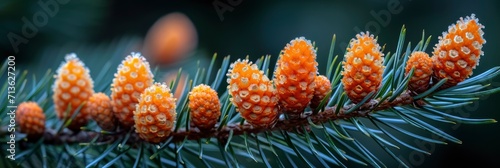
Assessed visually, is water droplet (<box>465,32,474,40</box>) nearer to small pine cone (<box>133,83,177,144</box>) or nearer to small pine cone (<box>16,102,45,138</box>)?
small pine cone (<box>133,83,177,144</box>)

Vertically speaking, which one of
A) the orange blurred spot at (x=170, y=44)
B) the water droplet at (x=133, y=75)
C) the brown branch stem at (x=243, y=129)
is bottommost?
the brown branch stem at (x=243, y=129)

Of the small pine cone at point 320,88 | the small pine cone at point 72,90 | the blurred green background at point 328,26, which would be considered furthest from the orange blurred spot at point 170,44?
the small pine cone at point 320,88

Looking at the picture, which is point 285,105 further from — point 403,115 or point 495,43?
point 495,43

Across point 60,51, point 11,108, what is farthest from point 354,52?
point 60,51

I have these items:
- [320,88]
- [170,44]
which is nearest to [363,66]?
[320,88]

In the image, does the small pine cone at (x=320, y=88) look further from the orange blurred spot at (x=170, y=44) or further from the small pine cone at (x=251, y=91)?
the orange blurred spot at (x=170, y=44)

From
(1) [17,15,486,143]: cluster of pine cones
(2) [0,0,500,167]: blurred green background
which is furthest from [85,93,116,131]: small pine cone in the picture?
(2) [0,0,500,167]: blurred green background

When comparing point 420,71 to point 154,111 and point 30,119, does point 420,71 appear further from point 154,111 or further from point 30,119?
point 30,119
